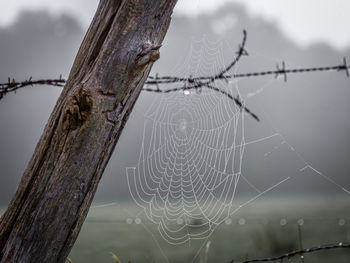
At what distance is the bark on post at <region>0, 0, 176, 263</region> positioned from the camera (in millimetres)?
1289

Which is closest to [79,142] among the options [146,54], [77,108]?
[77,108]

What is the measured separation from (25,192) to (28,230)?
122 mm

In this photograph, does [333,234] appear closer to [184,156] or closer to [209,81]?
[184,156]

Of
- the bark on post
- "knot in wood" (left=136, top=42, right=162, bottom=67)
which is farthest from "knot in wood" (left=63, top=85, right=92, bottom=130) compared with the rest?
"knot in wood" (left=136, top=42, right=162, bottom=67)

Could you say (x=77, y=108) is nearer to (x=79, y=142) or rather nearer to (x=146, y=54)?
(x=79, y=142)

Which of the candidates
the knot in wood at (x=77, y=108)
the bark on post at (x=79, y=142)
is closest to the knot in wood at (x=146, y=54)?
the bark on post at (x=79, y=142)

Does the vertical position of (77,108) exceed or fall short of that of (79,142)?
it exceeds it

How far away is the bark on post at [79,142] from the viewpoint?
4.23ft

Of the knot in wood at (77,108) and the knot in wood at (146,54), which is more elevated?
the knot in wood at (146,54)

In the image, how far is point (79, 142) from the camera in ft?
4.26

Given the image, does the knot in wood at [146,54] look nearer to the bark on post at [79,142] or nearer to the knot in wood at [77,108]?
the bark on post at [79,142]

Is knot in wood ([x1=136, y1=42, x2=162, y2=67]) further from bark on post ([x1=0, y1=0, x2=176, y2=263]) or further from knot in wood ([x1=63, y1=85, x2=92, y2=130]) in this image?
knot in wood ([x1=63, y1=85, x2=92, y2=130])

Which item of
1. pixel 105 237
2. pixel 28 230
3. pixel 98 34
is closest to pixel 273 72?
pixel 98 34

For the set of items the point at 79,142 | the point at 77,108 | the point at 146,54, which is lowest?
the point at 79,142
